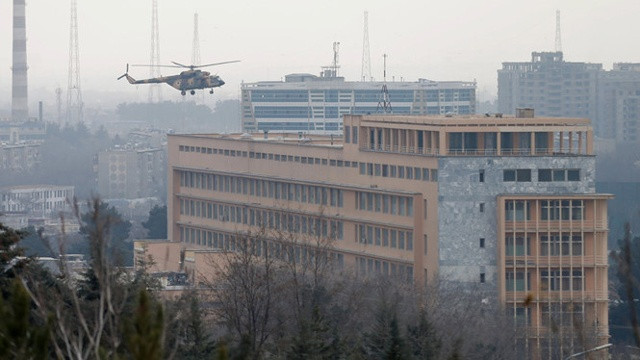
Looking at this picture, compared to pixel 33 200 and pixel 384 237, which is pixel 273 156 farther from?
pixel 33 200

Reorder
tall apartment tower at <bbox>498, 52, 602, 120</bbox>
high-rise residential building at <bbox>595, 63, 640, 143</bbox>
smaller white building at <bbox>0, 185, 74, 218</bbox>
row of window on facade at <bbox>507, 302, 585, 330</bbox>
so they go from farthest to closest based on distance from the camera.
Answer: tall apartment tower at <bbox>498, 52, 602, 120</bbox>
high-rise residential building at <bbox>595, 63, 640, 143</bbox>
smaller white building at <bbox>0, 185, 74, 218</bbox>
row of window on facade at <bbox>507, 302, 585, 330</bbox>

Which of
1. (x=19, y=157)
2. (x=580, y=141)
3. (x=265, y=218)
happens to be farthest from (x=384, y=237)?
(x=19, y=157)

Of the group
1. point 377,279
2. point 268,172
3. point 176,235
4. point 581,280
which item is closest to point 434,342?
point 377,279

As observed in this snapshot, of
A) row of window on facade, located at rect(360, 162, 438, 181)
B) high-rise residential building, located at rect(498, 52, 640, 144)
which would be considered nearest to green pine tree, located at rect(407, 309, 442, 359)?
row of window on facade, located at rect(360, 162, 438, 181)

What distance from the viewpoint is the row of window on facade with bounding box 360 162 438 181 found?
5267 cm

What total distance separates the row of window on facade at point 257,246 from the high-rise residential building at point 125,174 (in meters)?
64.5

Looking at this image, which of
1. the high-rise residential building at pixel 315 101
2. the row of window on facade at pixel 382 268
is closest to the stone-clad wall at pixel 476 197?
the row of window on facade at pixel 382 268

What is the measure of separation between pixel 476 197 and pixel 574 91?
104 m

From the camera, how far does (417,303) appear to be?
43.0 meters

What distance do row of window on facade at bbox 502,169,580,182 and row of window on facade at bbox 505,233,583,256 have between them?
142 cm

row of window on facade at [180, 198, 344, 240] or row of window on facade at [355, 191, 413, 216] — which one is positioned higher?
row of window on facade at [355, 191, 413, 216]

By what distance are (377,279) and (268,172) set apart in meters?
14.7

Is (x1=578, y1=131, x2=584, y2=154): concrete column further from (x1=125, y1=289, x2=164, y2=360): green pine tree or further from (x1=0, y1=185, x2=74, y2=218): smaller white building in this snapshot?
(x1=0, y1=185, x2=74, y2=218): smaller white building

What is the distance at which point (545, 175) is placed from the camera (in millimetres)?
51062
